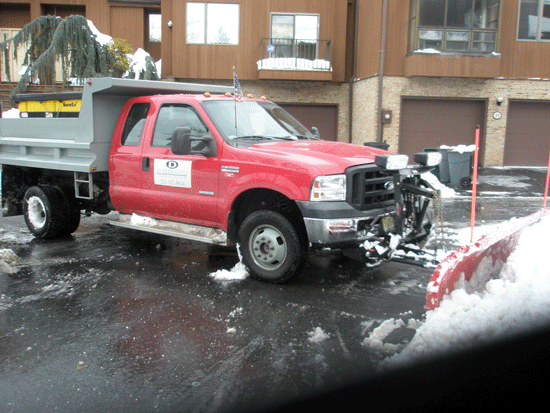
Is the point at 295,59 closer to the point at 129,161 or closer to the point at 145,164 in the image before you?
the point at 129,161

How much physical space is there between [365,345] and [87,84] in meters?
5.08

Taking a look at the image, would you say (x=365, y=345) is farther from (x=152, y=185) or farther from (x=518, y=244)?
(x=152, y=185)

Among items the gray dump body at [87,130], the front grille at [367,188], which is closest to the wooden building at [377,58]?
the gray dump body at [87,130]

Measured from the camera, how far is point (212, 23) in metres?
19.6

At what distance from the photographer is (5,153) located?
809 cm

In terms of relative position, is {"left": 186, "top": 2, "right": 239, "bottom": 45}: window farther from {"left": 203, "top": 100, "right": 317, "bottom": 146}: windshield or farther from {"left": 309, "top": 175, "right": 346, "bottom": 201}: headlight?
{"left": 309, "top": 175, "right": 346, "bottom": 201}: headlight

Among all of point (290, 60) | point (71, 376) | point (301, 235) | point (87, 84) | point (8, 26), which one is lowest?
point (71, 376)

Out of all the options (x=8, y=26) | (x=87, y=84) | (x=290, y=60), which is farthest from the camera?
(x=8, y=26)

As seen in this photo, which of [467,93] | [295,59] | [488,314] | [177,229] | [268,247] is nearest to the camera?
[488,314]

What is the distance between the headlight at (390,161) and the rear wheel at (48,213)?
503 centimetres

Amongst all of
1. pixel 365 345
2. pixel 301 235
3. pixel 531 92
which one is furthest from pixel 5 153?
pixel 531 92

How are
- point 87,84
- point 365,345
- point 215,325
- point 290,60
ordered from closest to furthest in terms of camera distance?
point 365,345
point 215,325
point 87,84
point 290,60

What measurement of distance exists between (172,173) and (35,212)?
305 centimetres

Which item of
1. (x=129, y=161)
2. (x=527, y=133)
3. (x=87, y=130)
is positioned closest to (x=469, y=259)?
(x=129, y=161)
